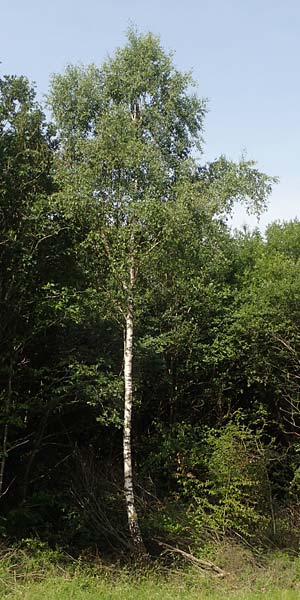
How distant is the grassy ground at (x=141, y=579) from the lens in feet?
29.1

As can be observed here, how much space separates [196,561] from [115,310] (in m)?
5.38

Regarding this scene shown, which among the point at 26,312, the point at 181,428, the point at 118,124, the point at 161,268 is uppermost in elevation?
the point at 118,124

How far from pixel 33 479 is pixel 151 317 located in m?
5.13

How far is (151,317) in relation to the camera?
15.5 m

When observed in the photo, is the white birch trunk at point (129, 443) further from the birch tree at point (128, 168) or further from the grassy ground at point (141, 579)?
the grassy ground at point (141, 579)

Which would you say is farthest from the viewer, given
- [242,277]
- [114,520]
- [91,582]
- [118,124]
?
[242,277]

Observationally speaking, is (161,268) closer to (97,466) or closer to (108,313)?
(108,313)

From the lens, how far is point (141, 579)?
408 inches

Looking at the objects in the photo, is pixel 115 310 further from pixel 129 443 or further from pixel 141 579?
pixel 141 579

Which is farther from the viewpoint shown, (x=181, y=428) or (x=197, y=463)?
(x=181, y=428)

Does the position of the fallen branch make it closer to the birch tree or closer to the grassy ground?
the grassy ground

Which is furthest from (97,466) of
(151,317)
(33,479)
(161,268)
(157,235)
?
(157,235)

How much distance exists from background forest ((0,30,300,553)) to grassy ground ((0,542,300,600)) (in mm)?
848

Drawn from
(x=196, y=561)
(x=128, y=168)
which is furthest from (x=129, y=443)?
(x=128, y=168)
